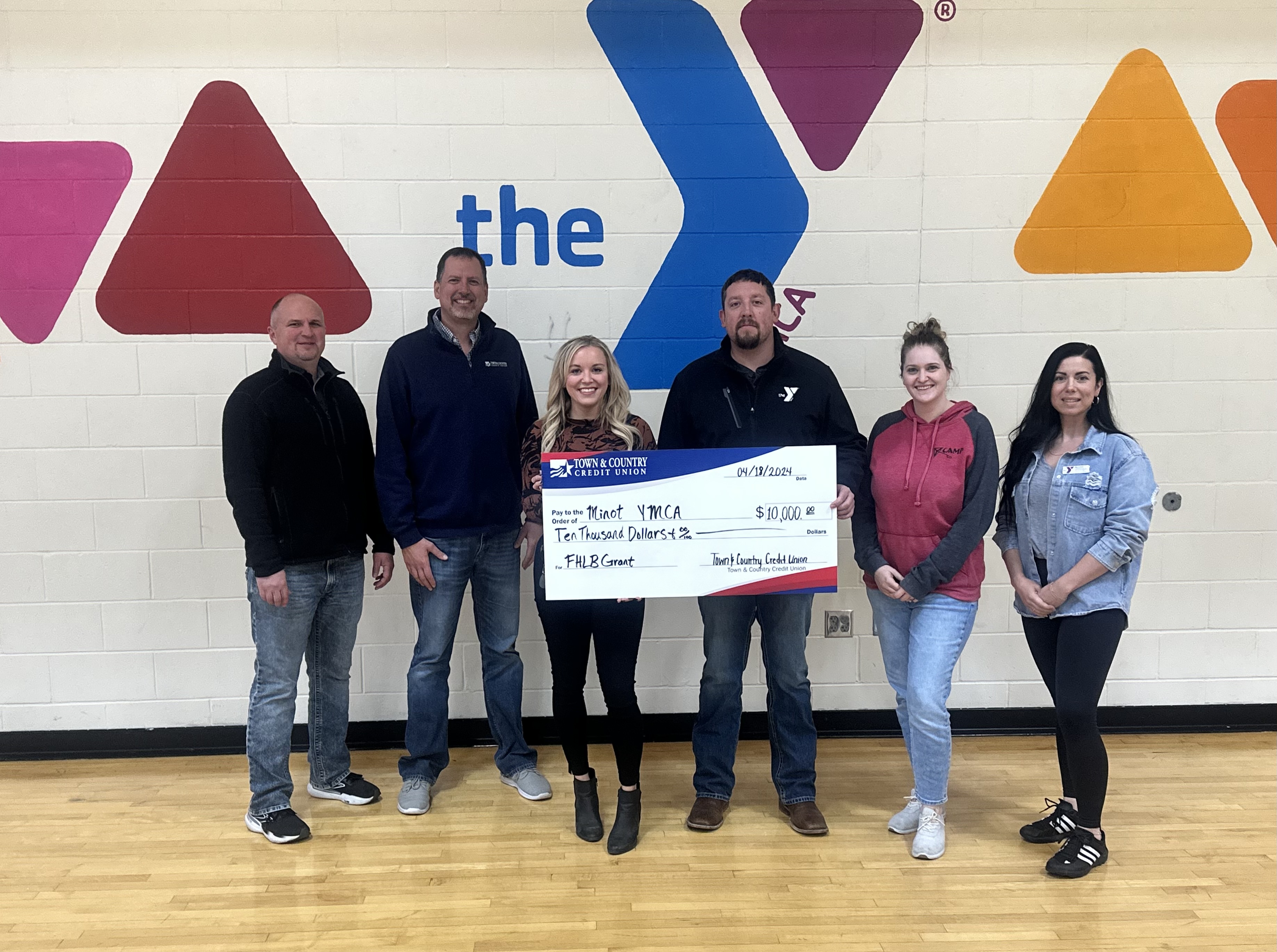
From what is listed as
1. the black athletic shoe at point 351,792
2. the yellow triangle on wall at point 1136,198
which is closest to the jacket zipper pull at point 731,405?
the yellow triangle on wall at point 1136,198

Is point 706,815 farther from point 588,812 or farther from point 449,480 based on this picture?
point 449,480

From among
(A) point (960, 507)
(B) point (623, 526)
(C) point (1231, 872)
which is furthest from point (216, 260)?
(C) point (1231, 872)

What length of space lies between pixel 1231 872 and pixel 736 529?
5.87 feet

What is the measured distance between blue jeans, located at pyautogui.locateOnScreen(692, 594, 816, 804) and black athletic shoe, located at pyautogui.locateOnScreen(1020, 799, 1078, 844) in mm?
687

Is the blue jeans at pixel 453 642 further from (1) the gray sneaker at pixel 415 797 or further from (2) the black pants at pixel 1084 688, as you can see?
(2) the black pants at pixel 1084 688

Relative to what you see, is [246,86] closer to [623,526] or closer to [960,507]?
[623,526]

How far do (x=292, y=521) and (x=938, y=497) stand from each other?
205 cm

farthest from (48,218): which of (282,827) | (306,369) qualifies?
(282,827)

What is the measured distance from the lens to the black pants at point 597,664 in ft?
8.51

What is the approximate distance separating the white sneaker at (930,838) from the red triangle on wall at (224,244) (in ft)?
8.94

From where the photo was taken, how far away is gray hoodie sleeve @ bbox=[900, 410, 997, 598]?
2.50 metres

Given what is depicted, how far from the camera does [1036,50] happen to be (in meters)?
3.31

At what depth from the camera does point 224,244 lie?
328 centimetres

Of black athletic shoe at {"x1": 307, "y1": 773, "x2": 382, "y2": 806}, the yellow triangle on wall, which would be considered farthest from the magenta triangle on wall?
black athletic shoe at {"x1": 307, "y1": 773, "x2": 382, "y2": 806}
